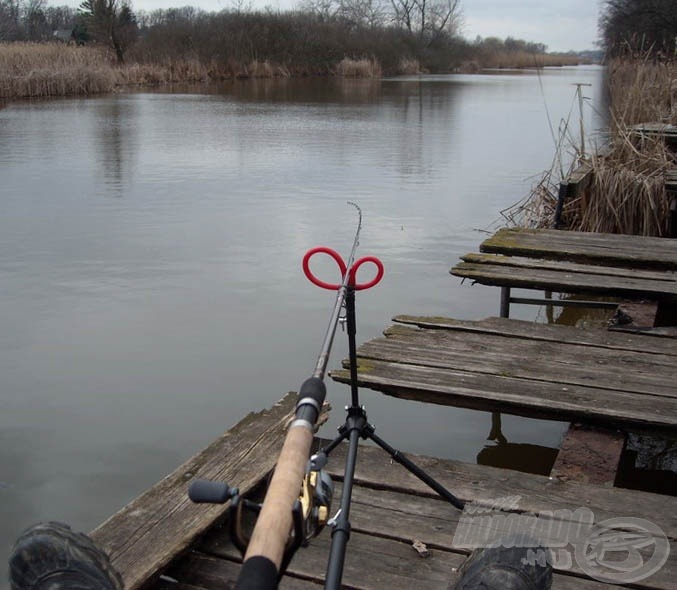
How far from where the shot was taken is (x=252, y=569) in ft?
3.31

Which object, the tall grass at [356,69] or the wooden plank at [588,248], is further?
the tall grass at [356,69]

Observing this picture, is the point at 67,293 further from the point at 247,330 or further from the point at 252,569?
the point at 252,569

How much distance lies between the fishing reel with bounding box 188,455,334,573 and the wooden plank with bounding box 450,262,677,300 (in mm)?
2953

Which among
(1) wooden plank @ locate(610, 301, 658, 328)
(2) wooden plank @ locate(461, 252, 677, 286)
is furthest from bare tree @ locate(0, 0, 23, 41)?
(1) wooden plank @ locate(610, 301, 658, 328)

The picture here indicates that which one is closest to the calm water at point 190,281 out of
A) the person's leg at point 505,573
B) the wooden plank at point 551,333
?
the wooden plank at point 551,333

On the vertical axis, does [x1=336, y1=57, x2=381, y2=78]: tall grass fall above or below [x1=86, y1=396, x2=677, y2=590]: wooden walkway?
above

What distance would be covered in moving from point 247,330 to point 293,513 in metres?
3.58

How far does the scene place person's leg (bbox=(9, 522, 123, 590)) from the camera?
153cm

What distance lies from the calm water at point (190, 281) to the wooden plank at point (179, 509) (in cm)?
74

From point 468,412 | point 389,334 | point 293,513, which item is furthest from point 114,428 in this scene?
point 293,513

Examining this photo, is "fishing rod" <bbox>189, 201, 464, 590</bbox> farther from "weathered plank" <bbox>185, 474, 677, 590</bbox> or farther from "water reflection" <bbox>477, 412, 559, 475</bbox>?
"water reflection" <bbox>477, 412, 559, 475</bbox>

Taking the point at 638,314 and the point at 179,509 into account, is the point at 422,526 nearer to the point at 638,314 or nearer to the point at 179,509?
the point at 179,509

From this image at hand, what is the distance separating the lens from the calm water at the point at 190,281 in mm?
3486

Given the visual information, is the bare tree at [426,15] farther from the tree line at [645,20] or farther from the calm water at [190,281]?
the calm water at [190,281]
